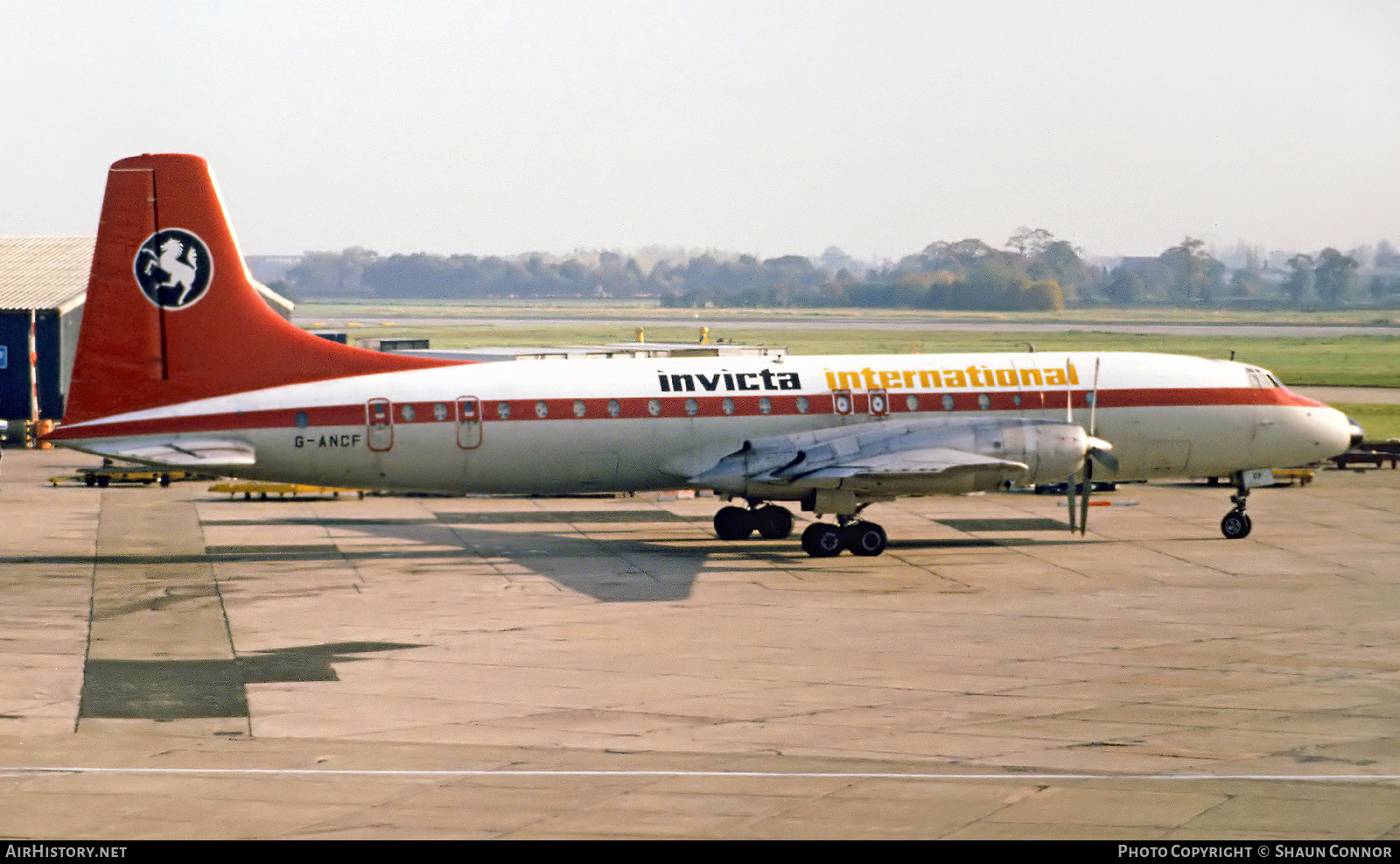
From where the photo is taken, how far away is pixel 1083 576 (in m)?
32.3

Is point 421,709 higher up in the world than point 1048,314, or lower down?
lower down

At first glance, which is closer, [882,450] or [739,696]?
[739,696]

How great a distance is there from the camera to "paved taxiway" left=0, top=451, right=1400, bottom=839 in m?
16.1

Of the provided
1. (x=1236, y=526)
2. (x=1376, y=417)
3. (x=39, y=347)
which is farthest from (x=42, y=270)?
(x=1376, y=417)

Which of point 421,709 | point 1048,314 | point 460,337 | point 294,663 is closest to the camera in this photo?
point 421,709

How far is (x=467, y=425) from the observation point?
3431 centimetres

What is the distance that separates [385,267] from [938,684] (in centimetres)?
10083

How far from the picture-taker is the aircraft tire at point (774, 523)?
3753 centimetres

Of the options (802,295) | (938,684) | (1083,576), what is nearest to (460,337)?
(802,295)

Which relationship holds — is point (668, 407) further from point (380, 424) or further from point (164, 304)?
point (164, 304)

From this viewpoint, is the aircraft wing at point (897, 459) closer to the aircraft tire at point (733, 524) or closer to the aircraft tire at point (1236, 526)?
the aircraft tire at point (733, 524)

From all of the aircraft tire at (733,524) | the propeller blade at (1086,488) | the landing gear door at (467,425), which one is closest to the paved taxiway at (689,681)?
the aircraft tire at (733,524)

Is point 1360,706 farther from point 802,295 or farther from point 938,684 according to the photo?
point 802,295

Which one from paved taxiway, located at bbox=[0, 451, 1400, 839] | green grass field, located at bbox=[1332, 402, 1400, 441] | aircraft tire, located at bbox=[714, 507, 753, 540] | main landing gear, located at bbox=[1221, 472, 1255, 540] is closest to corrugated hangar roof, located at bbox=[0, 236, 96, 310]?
paved taxiway, located at bbox=[0, 451, 1400, 839]
